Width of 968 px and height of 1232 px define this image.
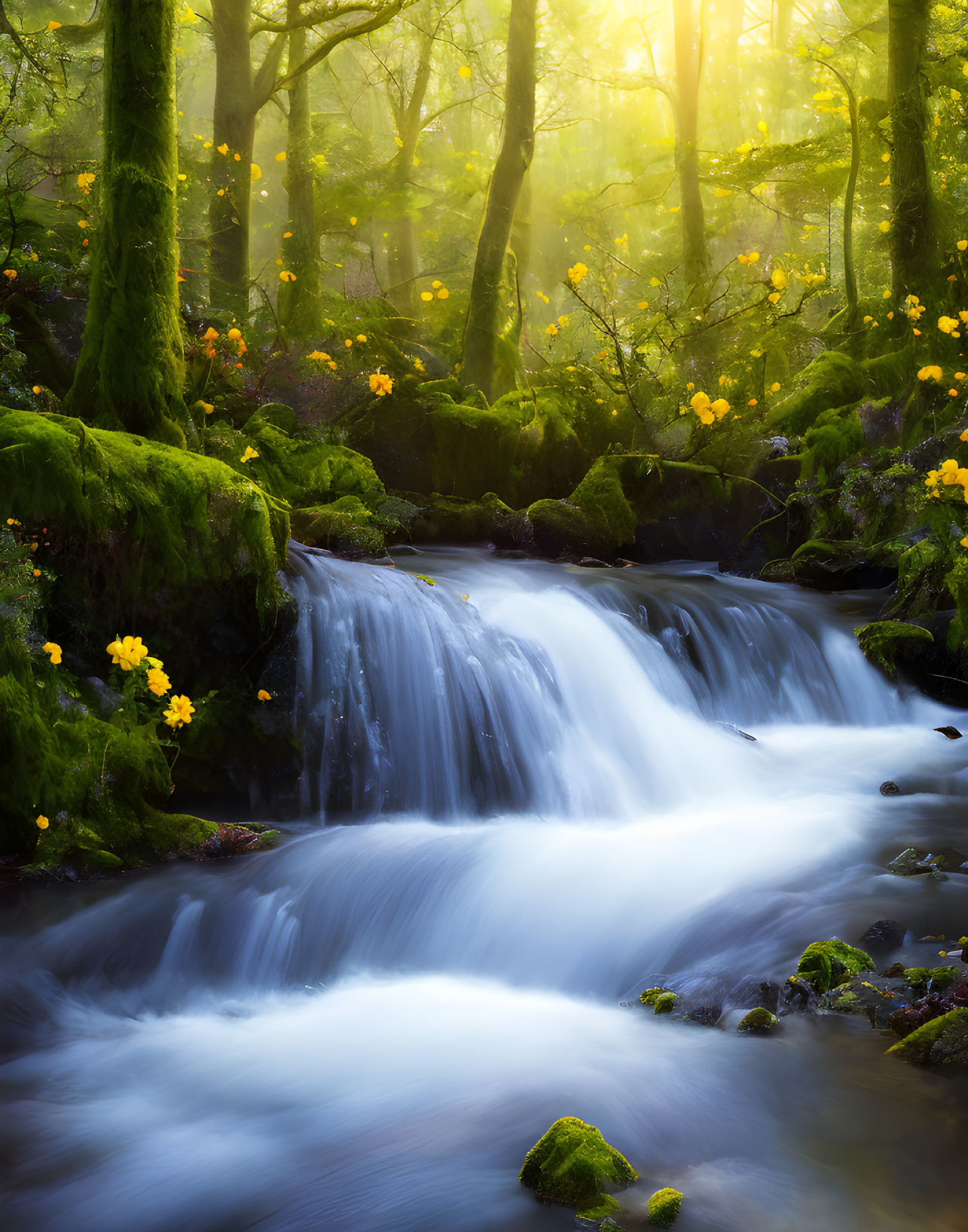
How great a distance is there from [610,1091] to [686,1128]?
0.86 feet

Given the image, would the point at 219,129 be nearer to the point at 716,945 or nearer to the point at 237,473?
the point at 237,473

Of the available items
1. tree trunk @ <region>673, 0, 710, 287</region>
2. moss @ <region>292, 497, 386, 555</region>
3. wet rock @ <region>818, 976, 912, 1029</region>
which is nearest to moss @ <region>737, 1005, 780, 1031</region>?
wet rock @ <region>818, 976, 912, 1029</region>

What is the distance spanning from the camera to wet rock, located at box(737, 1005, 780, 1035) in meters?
2.98

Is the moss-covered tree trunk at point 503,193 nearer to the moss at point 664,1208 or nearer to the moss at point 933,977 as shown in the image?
the moss at point 933,977

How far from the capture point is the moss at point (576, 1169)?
218 centimetres

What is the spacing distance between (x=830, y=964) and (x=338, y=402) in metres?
8.13

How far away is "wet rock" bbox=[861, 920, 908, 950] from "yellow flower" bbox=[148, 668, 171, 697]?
123 inches

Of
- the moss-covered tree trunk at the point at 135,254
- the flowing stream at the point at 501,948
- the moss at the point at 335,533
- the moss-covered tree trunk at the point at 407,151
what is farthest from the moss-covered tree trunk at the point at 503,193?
the moss-covered tree trunk at the point at 135,254

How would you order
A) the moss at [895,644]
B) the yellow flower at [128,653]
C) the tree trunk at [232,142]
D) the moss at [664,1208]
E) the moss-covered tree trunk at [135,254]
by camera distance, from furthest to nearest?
the tree trunk at [232,142]
the moss at [895,644]
the moss-covered tree trunk at [135,254]
the yellow flower at [128,653]
the moss at [664,1208]

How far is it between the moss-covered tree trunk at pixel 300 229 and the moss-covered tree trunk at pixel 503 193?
206 centimetres

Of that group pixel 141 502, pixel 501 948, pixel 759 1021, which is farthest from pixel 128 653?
pixel 759 1021

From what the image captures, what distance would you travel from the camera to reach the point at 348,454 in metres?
8.93

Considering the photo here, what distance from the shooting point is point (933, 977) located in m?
2.94

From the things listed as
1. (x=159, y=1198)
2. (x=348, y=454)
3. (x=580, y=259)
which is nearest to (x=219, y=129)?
(x=348, y=454)
